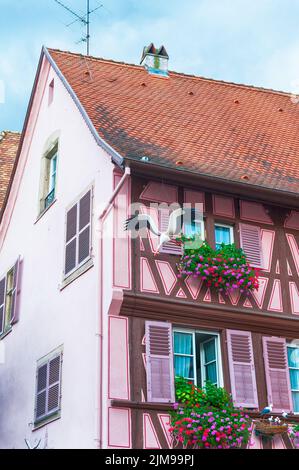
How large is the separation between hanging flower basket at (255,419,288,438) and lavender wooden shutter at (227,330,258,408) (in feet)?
1.05

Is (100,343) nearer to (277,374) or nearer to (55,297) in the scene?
(55,297)

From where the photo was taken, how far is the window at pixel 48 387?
13742 mm

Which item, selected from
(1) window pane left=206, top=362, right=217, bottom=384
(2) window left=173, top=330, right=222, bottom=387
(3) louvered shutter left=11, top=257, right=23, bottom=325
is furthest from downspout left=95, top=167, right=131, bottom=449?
(3) louvered shutter left=11, top=257, right=23, bottom=325

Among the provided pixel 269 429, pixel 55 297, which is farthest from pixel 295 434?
pixel 55 297

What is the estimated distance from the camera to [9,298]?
17.2m

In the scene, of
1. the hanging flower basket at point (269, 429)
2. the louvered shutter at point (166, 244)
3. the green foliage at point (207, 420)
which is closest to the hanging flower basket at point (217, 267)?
the louvered shutter at point (166, 244)

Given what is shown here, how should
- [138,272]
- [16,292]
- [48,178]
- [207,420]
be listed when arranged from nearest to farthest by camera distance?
[207,420] < [138,272] < [16,292] < [48,178]

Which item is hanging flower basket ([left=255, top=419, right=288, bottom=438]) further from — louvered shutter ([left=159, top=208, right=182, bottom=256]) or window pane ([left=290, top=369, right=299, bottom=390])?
louvered shutter ([left=159, top=208, right=182, bottom=256])

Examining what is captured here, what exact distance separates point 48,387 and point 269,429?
3721 millimetres

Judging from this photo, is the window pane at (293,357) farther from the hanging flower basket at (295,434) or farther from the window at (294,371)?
the hanging flower basket at (295,434)

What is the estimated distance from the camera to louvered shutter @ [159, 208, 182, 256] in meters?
13.2

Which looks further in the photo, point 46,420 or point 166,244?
point 46,420

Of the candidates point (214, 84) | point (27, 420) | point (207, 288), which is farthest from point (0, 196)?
point (207, 288)

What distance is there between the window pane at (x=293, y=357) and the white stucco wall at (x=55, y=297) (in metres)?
3.17
